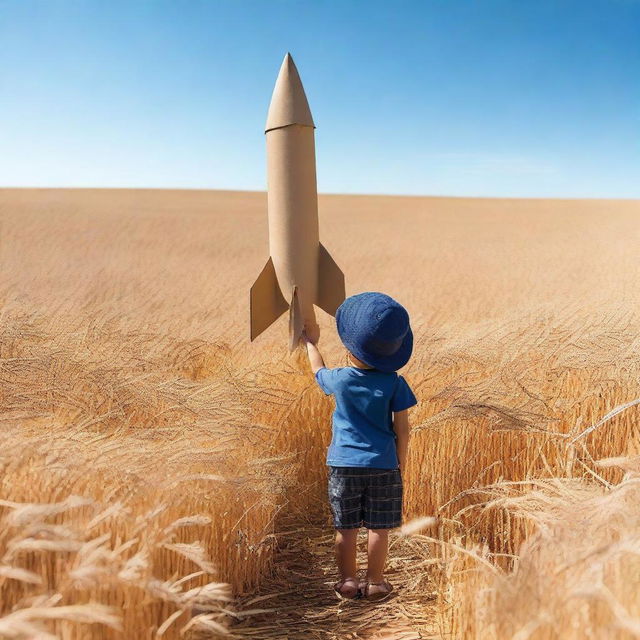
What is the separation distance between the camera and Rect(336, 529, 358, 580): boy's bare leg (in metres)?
2.77

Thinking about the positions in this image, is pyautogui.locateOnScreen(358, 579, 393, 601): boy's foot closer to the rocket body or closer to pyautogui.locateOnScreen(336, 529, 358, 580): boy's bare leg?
→ pyautogui.locateOnScreen(336, 529, 358, 580): boy's bare leg

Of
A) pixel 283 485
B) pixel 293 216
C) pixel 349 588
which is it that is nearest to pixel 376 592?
pixel 349 588

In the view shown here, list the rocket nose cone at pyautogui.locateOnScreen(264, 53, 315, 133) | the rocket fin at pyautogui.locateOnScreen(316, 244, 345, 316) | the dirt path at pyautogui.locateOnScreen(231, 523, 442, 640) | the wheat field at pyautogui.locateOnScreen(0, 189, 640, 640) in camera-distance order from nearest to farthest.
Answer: the wheat field at pyautogui.locateOnScreen(0, 189, 640, 640) → the dirt path at pyautogui.locateOnScreen(231, 523, 442, 640) → the rocket nose cone at pyautogui.locateOnScreen(264, 53, 315, 133) → the rocket fin at pyautogui.locateOnScreen(316, 244, 345, 316)

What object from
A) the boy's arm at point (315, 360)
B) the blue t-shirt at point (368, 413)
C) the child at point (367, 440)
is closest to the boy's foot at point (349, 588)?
the child at point (367, 440)

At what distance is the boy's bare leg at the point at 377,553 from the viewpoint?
275 centimetres

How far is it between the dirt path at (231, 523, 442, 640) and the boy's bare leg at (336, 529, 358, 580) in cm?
14

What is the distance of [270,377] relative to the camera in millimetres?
4219

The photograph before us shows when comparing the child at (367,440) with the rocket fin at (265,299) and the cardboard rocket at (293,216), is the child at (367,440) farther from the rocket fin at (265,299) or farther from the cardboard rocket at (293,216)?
the rocket fin at (265,299)

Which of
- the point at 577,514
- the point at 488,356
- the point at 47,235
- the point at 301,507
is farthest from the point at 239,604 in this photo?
the point at 47,235

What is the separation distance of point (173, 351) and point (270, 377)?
917mm

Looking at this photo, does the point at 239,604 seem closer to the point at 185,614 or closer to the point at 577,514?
the point at 185,614

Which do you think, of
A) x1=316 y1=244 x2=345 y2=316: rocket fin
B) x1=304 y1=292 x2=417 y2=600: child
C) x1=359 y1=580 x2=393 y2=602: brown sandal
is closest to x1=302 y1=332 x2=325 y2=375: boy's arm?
x1=304 y1=292 x2=417 y2=600: child

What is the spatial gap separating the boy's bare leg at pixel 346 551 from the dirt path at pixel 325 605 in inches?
5.3

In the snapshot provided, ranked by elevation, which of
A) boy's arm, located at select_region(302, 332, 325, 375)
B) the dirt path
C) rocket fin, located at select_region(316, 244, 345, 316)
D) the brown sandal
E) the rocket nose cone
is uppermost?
the rocket nose cone
